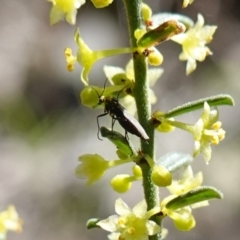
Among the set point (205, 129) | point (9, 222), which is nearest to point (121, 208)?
point (205, 129)

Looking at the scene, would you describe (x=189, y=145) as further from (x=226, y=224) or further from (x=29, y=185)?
(x=29, y=185)

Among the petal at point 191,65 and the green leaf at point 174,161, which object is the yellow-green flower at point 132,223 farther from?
the petal at point 191,65

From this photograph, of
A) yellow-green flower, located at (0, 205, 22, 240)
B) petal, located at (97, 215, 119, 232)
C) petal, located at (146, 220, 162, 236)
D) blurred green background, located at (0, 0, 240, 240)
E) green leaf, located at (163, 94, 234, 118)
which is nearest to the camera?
petal, located at (146, 220, 162, 236)

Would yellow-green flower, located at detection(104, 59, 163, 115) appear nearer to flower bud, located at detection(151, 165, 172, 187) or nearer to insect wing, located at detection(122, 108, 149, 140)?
insect wing, located at detection(122, 108, 149, 140)

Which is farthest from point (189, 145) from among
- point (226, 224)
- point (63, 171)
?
point (63, 171)

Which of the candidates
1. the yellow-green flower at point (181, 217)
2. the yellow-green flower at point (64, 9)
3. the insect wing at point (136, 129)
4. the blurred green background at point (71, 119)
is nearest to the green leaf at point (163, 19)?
the yellow-green flower at point (64, 9)

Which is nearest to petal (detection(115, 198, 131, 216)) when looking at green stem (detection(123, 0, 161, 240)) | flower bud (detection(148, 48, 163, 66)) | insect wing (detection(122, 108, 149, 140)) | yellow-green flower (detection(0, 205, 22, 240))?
Answer: green stem (detection(123, 0, 161, 240))
